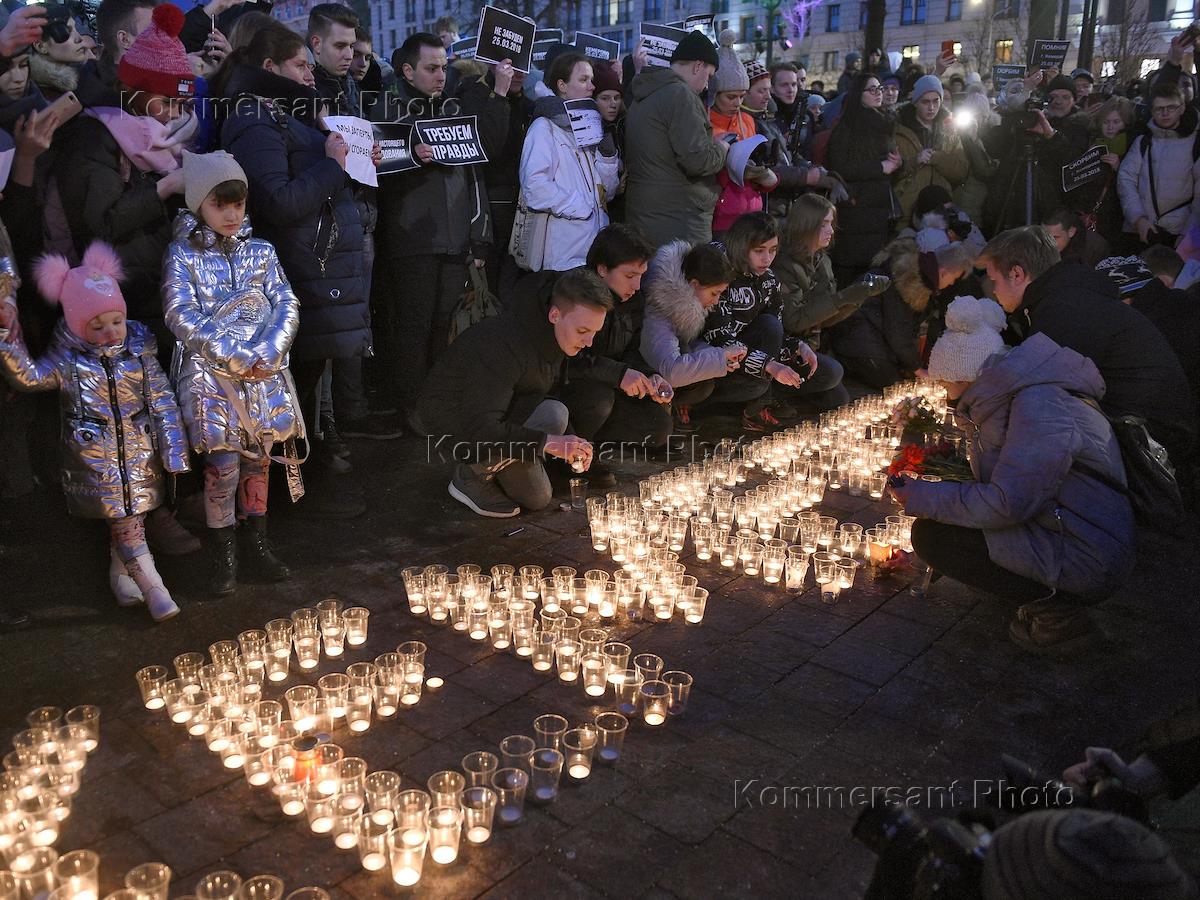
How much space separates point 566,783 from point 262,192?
364 centimetres

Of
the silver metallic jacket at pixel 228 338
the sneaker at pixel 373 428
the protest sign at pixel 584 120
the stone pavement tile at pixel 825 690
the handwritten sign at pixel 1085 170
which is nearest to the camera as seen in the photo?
the stone pavement tile at pixel 825 690

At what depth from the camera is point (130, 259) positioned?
4.89m

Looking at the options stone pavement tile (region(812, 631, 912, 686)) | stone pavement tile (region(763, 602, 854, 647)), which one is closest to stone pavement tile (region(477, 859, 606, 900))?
stone pavement tile (region(812, 631, 912, 686))

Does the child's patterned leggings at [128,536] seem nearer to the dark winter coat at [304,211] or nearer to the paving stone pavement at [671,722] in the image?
the paving stone pavement at [671,722]

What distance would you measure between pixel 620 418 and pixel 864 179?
4.24 meters

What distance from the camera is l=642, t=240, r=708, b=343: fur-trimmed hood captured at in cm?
688

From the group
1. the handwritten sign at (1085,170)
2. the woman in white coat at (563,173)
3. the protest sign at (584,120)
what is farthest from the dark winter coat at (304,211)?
the handwritten sign at (1085,170)

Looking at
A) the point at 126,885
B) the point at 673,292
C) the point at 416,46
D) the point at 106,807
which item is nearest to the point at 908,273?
the point at 673,292

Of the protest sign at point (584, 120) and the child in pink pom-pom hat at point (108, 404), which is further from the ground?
the protest sign at point (584, 120)

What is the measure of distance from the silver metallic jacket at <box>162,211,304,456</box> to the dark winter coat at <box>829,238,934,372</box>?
548 cm

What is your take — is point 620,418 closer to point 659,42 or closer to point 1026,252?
point 1026,252

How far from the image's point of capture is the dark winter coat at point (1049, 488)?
3.96 m

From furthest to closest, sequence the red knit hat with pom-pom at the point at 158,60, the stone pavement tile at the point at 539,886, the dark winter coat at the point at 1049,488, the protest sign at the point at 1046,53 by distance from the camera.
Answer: the protest sign at the point at 1046,53, the red knit hat with pom-pom at the point at 158,60, the dark winter coat at the point at 1049,488, the stone pavement tile at the point at 539,886

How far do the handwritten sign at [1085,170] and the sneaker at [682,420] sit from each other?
5.35m
